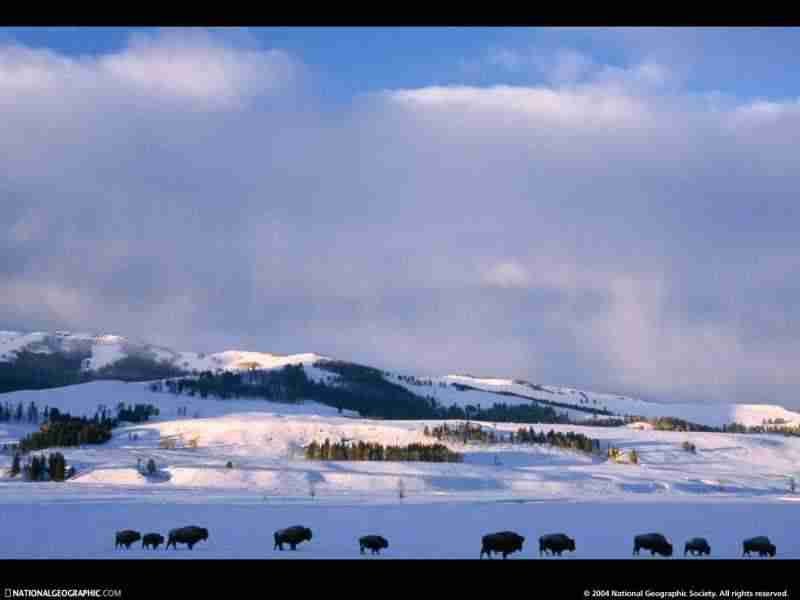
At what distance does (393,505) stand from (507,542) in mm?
23093

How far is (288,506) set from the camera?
169 feet

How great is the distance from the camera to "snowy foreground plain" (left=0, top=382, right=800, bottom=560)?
115 feet

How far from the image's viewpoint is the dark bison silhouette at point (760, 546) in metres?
28.9

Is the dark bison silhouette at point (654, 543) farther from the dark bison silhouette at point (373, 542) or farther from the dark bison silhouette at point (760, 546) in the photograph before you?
the dark bison silhouette at point (373, 542)

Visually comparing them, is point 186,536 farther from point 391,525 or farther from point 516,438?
point 516,438

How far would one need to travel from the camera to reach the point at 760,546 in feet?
97.0

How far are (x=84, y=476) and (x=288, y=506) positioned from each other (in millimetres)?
40871

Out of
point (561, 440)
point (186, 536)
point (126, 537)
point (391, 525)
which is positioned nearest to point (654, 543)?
point (391, 525)
